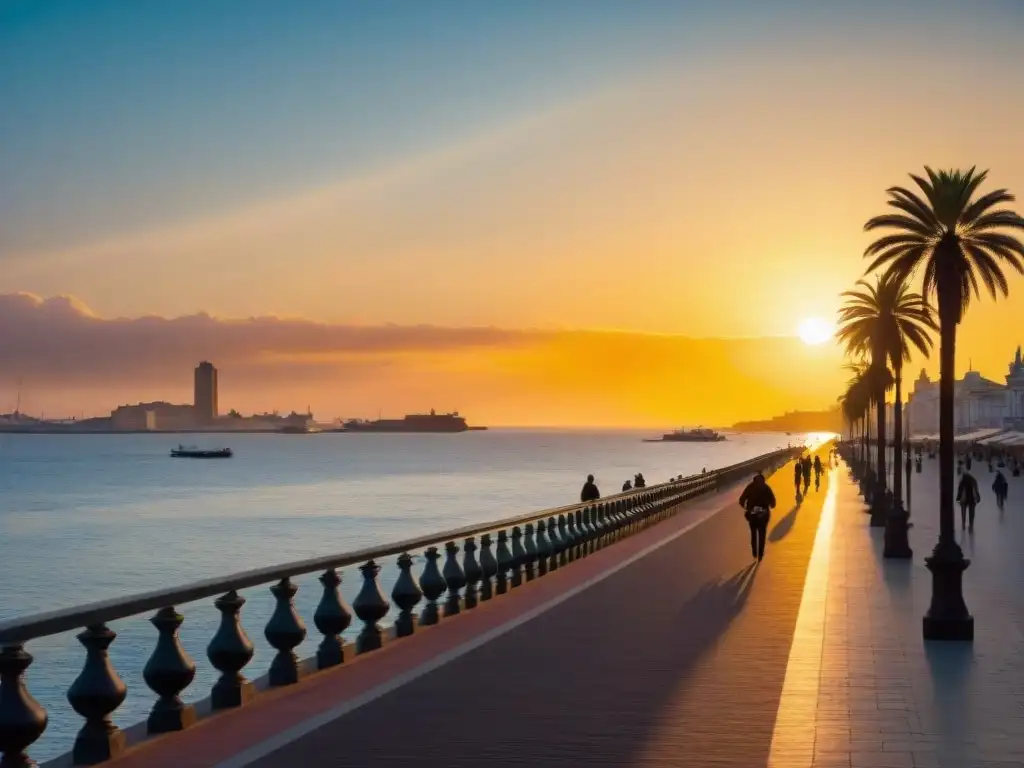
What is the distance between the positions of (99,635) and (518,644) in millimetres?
7097

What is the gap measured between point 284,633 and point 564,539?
1542 centimetres

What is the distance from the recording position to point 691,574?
25062 millimetres

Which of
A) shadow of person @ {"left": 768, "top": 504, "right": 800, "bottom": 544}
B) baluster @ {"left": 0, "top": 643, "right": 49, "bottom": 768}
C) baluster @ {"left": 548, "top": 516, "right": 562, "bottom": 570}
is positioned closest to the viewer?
baluster @ {"left": 0, "top": 643, "right": 49, "bottom": 768}

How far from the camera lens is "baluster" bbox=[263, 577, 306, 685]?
469 inches

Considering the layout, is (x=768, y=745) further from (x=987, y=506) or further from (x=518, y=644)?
(x=987, y=506)

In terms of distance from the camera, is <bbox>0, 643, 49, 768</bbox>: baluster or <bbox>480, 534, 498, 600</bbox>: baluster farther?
<bbox>480, 534, 498, 600</bbox>: baluster

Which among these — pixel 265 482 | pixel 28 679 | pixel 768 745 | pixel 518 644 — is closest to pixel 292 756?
pixel 768 745

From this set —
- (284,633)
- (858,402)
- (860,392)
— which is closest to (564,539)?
(284,633)

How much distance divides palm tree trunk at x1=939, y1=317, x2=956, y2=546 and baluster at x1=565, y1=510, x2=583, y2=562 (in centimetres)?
1068

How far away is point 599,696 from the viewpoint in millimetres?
12094

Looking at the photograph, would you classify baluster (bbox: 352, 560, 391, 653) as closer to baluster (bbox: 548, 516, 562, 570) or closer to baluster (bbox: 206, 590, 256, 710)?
baluster (bbox: 206, 590, 256, 710)

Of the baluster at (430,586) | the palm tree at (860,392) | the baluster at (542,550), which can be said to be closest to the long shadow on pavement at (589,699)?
the baluster at (430,586)

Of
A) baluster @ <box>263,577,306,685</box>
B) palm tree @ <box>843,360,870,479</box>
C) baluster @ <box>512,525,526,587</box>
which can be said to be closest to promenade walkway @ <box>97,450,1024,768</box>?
baluster @ <box>263,577,306,685</box>

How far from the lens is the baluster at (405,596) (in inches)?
615
